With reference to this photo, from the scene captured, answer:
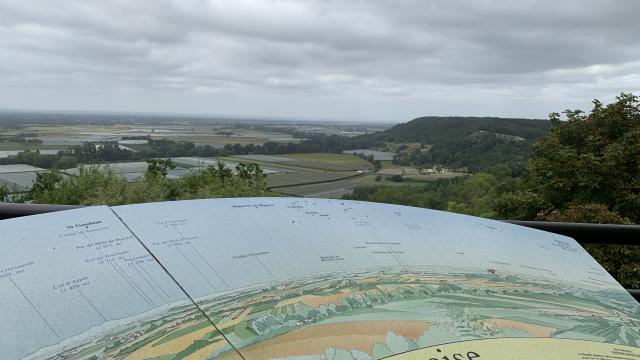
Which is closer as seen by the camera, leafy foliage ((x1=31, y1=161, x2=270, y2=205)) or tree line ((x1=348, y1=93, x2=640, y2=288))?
leafy foliage ((x1=31, y1=161, x2=270, y2=205))

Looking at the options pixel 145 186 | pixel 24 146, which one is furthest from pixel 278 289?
pixel 24 146

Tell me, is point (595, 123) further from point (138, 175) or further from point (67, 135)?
point (67, 135)

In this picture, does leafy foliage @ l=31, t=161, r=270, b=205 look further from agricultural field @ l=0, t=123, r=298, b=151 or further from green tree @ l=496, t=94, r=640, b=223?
green tree @ l=496, t=94, r=640, b=223

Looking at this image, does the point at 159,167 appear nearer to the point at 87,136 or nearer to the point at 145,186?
the point at 145,186

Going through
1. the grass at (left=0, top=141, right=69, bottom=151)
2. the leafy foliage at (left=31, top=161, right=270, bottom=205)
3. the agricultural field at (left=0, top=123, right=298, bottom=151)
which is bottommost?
the leafy foliage at (left=31, top=161, right=270, bottom=205)

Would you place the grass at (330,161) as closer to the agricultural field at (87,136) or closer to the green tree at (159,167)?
the agricultural field at (87,136)

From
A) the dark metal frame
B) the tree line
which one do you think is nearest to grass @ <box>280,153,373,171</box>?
the tree line

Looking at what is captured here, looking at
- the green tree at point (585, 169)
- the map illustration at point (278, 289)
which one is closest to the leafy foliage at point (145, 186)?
the green tree at point (585, 169)

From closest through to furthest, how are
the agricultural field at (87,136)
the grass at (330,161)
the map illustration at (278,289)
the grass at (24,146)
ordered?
1. the map illustration at (278,289)
2. the grass at (24,146)
3. the agricultural field at (87,136)
4. the grass at (330,161)
